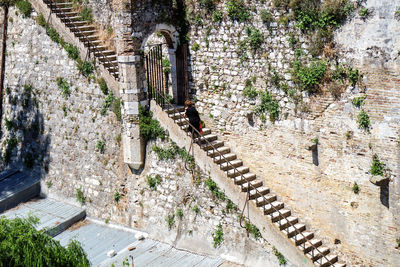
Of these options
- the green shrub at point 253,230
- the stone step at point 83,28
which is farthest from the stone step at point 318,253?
the stone step at point 83,28

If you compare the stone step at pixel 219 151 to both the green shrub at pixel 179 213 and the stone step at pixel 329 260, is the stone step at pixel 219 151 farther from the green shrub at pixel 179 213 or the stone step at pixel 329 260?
the stone step at pixel 329 260

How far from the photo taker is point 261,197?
17.9 m

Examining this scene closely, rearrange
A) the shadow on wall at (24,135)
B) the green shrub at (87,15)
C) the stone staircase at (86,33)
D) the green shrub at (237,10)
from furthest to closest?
1. the shadow on wall at (24,135)
2. the green shrub at (87,15)
3. the stone staircase at (86,33)
4. the green shrub at (237,10)

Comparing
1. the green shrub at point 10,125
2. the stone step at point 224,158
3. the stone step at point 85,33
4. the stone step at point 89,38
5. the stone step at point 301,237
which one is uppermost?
the stone step at point 85,33

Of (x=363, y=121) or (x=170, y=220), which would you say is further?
(x=170, y=220)

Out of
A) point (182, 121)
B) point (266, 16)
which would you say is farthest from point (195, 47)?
point (266, 16)

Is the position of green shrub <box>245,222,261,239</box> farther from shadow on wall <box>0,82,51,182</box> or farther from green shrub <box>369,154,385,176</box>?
shadow on wall <box>0,82,51,182</box>

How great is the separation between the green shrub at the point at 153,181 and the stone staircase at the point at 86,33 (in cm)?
302

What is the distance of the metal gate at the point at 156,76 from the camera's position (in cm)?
1911

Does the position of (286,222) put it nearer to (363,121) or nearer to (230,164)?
(230,164)

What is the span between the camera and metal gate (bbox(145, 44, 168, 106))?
19.1m

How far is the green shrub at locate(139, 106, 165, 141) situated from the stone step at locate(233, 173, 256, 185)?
2322 mm

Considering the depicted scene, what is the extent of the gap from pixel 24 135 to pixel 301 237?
1011 cm

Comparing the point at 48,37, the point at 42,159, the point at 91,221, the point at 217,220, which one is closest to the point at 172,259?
the point at 217,220
